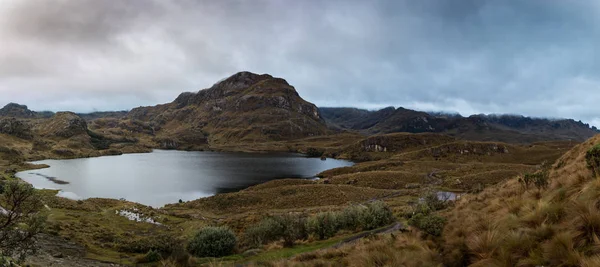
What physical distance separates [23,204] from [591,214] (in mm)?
13828

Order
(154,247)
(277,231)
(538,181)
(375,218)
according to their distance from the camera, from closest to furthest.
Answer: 1. (538,181)
2. (154,247)
3. (375,218)
4. (277,231)

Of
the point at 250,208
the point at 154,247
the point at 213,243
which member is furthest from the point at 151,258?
the point at 250,208

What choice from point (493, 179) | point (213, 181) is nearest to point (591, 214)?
point (493, 179)

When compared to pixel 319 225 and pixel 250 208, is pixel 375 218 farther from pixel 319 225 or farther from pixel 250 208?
A: pixel 250 208

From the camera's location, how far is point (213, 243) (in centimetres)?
1872

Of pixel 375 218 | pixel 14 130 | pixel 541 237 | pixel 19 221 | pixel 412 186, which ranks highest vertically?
pixel 14 130

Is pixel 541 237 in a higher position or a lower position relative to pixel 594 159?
lower

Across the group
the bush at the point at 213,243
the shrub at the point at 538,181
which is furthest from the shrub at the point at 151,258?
the shrub at the point at 538,181

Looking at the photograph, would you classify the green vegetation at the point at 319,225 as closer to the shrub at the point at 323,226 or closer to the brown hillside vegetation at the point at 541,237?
the shrub at the point at 323,226

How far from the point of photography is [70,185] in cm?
7706

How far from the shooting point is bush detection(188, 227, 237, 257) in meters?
18.4

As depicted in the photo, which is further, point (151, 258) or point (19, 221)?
point (151, 258)

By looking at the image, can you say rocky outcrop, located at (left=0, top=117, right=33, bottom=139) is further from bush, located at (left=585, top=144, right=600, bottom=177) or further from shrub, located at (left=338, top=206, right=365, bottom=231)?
bush, located at (left=585, top=144, right=600, bottom=177)

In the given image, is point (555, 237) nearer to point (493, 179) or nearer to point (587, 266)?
point (587, 266)
